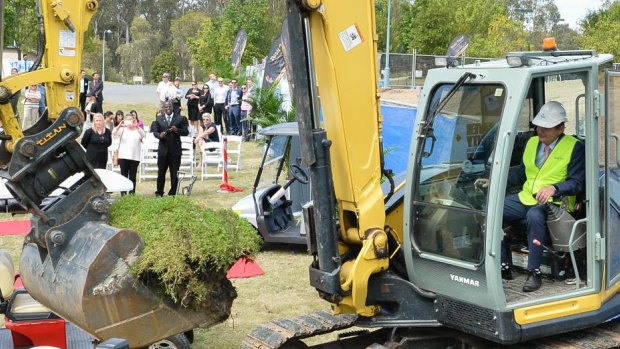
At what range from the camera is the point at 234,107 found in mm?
25859

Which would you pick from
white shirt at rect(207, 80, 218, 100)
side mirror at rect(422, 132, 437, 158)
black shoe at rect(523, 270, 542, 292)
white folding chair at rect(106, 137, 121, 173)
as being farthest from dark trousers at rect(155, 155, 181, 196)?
white shirt at rect(207, 80, 218, 100)

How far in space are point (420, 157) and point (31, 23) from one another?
33.7 metres

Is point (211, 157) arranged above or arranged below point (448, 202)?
below

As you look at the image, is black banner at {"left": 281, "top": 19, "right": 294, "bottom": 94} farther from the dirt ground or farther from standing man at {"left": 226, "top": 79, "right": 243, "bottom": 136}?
standing man at {"left": 226, "top": 79, "right": 243, "bottom": 136}

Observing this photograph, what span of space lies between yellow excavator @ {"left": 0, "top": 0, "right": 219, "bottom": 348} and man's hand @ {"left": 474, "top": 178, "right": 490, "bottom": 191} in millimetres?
2171

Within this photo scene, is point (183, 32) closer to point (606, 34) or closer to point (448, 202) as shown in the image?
point (606, 34)

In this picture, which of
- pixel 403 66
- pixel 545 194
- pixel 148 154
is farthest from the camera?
pixel 403 66

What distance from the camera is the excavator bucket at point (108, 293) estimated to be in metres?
5.78

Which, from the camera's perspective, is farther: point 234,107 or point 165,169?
point 234,107

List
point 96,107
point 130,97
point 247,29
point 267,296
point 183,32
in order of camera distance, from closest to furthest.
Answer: point 267,296 → point 96,107 → point 130,97 → point 247,29 → point 183,32

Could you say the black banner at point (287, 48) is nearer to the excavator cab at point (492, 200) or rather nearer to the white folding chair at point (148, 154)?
the excavator cab at point (492, 200)

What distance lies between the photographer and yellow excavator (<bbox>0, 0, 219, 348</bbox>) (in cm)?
582

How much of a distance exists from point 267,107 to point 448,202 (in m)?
14.6

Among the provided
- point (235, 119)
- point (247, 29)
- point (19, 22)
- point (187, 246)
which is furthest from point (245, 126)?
point (187, 246)
